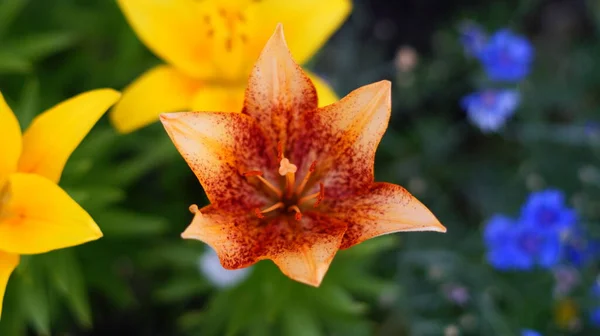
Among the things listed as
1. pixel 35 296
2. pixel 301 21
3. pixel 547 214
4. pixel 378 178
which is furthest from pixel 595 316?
pixel 35 296

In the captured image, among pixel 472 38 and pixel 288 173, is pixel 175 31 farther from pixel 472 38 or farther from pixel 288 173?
pixel 472 38

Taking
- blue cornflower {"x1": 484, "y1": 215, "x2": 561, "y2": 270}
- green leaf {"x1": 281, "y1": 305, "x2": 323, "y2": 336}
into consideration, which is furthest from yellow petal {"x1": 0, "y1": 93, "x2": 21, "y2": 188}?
blue cornflower {"x1": 484, "y1": 215, "x2": 561, "y2": 270}

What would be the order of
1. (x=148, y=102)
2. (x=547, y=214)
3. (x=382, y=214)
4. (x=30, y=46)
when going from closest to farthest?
(x=382, y=214) → (x=148, y=102) → (x=30, y=46) → (x=547, y=214)

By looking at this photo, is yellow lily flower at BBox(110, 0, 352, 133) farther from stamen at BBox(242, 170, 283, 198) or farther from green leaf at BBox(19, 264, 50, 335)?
green leaf at BBox(19, 264, 50, 335)

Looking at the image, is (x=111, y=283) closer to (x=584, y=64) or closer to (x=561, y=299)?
(x=561, y=299)

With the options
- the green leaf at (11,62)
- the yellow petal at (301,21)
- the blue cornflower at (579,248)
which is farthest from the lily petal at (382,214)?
the blue cornflower at (579,248)

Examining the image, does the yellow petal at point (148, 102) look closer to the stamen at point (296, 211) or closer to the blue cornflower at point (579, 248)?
the stamen at point (296, 211)
